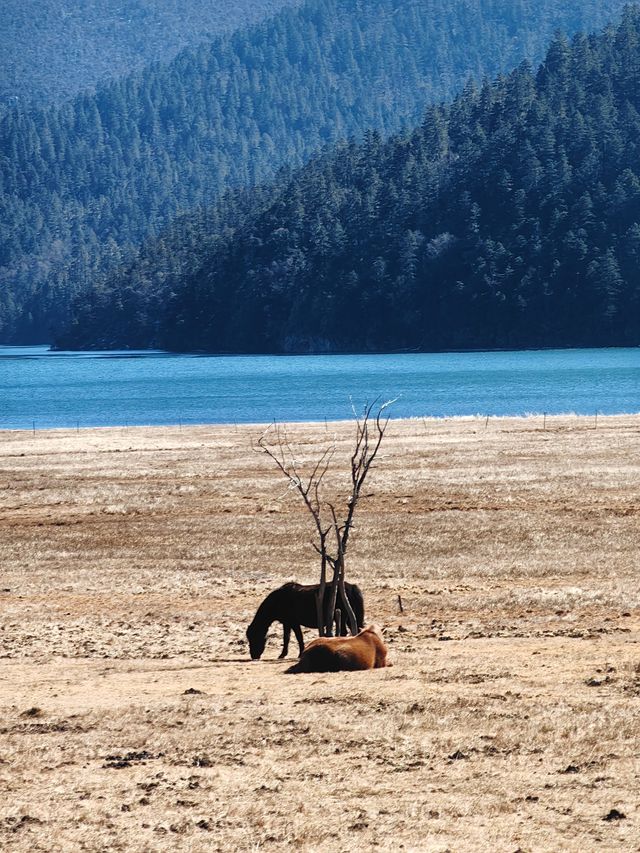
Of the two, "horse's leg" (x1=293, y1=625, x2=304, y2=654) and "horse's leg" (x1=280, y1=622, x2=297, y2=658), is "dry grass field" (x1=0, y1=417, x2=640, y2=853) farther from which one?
"horse's leg" (x1=293, y1=625, x2=304, y2=654)

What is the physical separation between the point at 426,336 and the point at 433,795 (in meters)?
189

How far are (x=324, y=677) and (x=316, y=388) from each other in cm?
10488

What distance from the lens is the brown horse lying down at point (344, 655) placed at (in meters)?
15.6

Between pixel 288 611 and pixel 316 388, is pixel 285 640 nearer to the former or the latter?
pixel 288 611

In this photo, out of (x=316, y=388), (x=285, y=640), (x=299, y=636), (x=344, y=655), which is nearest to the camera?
(x=344, y=655)

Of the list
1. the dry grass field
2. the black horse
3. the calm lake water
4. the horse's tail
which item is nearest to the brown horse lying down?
the dry grass field

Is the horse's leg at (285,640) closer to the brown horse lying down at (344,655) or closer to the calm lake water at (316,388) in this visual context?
the brown horse lying down at (344,655)

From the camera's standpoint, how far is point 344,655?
15.7 meters

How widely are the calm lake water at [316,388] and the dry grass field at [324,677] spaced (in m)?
42.1

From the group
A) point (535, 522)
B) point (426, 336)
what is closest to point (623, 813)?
point (535, 522)

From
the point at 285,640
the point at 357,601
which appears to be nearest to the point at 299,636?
the point at 285,640

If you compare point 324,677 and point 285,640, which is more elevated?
point 324,677

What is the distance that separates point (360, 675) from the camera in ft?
49.8

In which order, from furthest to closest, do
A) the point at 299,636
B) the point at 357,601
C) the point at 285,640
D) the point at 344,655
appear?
the point at 357,601 → the point at 299,636 → the point at 285,640 → the point at 344,655
